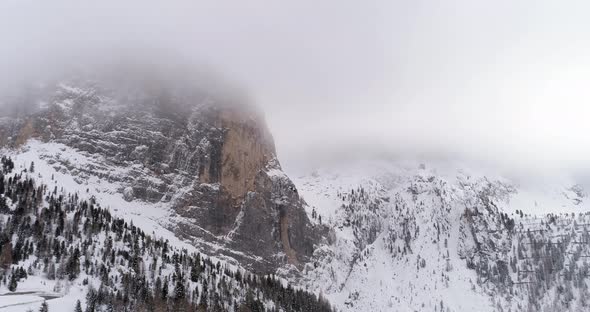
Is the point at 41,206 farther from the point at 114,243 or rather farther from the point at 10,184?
the point at 114,243

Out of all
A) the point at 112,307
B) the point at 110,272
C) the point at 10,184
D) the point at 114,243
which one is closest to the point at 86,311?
the point at 112,307

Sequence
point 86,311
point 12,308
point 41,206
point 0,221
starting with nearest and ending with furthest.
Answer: point 12,308 → point 86,311 → point 0,221 → point 41,206

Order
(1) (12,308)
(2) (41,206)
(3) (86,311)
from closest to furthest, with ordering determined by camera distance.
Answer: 1. (1) (12,308)
2. (3) (86,311)
3. (2) (41,206)

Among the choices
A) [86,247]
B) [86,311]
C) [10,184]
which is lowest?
[86,311]

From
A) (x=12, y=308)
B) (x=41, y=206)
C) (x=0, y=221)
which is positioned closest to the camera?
(x=12, y=308)

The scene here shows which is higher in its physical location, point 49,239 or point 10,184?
point 10,184

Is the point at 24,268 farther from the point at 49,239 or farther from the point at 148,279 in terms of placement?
the point at 148,279

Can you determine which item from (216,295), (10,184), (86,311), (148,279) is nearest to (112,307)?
(86,311)

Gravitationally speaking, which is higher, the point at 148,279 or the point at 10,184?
the point at 10,184

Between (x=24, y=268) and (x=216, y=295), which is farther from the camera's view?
(x=216, y=295)

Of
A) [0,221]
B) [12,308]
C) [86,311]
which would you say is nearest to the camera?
[12,308]
